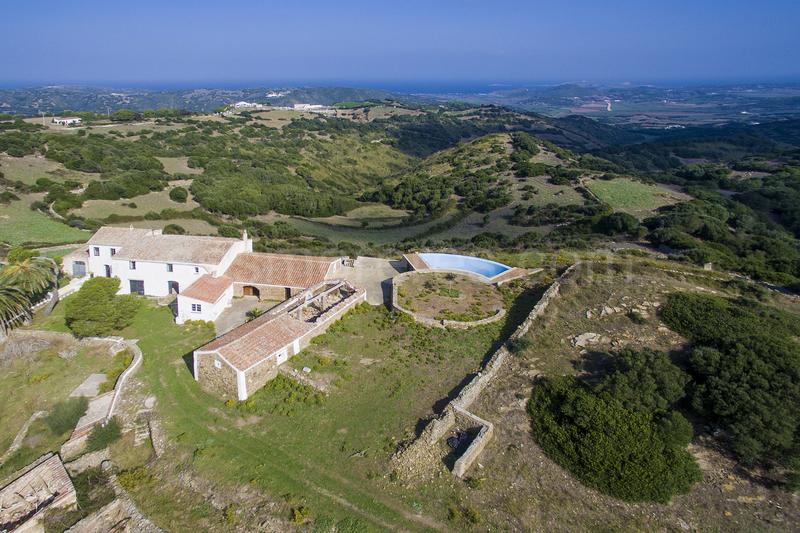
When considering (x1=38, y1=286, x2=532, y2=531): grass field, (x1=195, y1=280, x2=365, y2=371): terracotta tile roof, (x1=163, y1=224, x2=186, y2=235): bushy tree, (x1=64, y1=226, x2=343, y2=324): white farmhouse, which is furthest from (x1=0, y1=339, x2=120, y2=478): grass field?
(x1=163, y1=224, x2=186, y2=235): bushy tree

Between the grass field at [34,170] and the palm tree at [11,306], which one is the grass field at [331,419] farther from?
the grass field at [34,170]

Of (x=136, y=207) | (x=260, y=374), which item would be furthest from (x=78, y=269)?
(x=136, y=207)

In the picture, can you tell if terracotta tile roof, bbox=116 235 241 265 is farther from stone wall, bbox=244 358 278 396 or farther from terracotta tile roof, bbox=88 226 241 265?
stone wall, bbox=244 358 278 396

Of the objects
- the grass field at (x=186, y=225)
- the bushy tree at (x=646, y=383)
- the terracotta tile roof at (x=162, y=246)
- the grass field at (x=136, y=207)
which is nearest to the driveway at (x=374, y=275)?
the terracotta tile roof at (x=162, y=246)

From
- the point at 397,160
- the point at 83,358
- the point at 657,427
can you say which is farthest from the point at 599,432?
the point at 397,160

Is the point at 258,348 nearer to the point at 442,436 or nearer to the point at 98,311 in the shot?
the point at 442,436

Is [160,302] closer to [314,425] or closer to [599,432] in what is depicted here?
[314,425]
